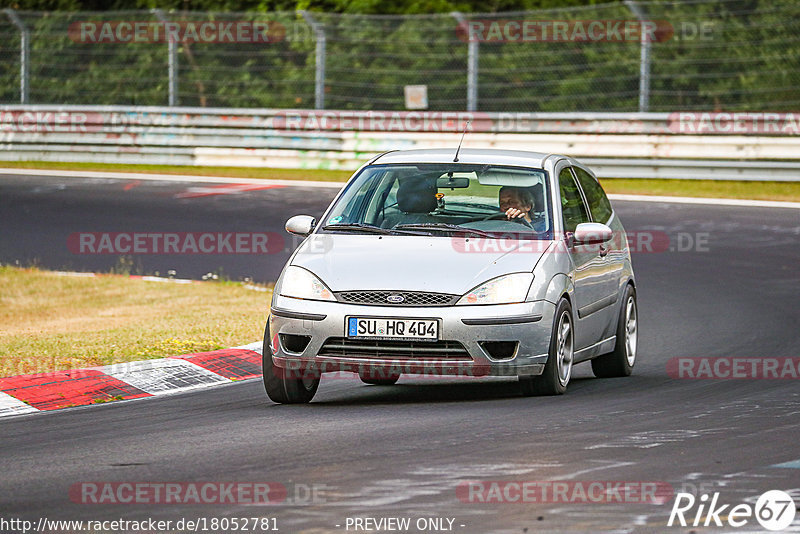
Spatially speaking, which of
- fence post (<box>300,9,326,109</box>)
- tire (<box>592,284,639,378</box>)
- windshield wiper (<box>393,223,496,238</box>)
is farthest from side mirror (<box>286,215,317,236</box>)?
fence post (<box>300,9,326,109</box>)

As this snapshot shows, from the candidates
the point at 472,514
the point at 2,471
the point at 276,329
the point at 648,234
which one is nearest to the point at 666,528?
the point at 472,514

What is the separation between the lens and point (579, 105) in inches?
966

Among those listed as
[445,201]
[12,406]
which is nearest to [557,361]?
[445,201]

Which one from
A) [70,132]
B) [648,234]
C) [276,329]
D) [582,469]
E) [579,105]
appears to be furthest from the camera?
[70,132]

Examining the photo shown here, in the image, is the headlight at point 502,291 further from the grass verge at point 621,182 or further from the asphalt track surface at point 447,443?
the grass verge at point 621,182

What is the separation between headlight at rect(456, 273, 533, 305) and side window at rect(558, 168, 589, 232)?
3.38 ft

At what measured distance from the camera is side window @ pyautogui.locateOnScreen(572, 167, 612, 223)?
1012 centimetres

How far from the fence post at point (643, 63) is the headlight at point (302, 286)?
50.1 ft

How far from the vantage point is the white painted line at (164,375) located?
931 centimetres

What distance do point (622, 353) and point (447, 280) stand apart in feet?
7.44

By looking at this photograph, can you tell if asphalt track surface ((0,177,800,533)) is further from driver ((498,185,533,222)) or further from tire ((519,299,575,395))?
driver ((498,185,533,222))

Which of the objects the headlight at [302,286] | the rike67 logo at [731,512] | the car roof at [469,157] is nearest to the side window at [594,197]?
the car roof at [469,157]

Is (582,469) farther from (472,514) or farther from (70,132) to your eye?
(70,132)

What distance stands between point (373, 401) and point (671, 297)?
5.80 meters
